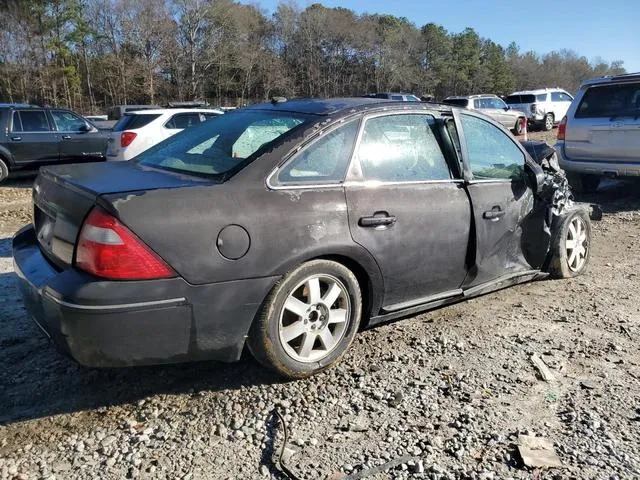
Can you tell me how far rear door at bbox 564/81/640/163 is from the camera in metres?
7.61

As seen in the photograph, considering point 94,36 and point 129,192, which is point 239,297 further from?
point 94,36

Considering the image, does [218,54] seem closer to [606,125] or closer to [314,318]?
[606,125]

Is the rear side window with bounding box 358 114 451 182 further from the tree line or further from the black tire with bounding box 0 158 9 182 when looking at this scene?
the tree line

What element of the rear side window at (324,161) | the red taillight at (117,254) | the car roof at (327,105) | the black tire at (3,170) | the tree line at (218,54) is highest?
the tree line at (218,54)

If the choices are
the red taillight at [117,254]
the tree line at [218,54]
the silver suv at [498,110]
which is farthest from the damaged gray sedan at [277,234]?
the tree line at [218,54]

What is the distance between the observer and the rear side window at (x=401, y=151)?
341cm

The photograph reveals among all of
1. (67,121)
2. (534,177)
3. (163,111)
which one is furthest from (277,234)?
(67,121)

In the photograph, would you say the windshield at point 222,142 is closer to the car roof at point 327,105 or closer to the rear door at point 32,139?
the car roof at point 327,105

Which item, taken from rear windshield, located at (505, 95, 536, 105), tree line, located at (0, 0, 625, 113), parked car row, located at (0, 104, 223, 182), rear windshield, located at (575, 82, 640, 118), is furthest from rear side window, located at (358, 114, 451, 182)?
tree line, located at (0, 0, 625, 113)

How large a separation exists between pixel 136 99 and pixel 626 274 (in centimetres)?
4558

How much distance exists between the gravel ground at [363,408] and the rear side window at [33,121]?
9238 mm

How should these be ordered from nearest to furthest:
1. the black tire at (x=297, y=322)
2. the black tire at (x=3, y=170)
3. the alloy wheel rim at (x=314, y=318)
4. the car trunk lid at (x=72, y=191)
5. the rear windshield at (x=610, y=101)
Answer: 1. the car trunk lid at (x=72, y=191)
2. the black tire at (x=297, y=322)
3. the alloy wheel rim at (x=314, y=318)
4. the rear windshield at (x=610, y=101)
5. the black tire at (x=3, y=170)

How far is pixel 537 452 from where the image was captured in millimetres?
2586

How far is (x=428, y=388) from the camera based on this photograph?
3.14 metres
